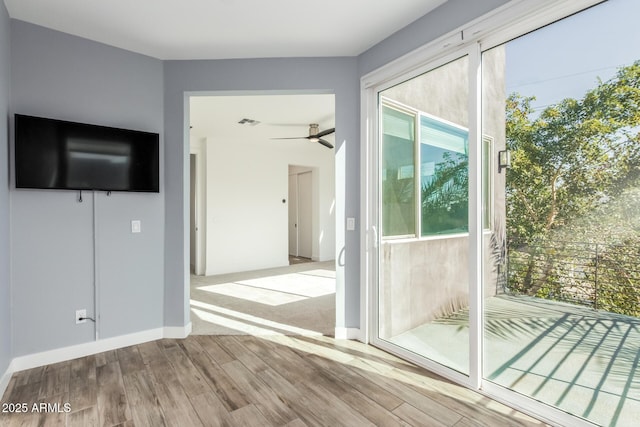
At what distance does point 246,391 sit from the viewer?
2078 mm

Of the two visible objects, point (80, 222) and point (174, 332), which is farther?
point (174, 332)

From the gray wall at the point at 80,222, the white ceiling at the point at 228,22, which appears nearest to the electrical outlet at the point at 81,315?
the gray wall at the point at 80,222

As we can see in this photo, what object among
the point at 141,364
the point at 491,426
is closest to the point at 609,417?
the point at 491,426

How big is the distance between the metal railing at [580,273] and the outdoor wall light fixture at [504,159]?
0.49 metres

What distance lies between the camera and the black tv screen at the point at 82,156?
228 centimetres

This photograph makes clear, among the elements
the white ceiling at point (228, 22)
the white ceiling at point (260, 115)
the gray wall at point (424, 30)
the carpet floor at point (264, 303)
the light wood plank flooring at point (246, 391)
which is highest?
the white ceiling at point (228, 22)

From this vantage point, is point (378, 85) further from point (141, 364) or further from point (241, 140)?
point (241, 140)

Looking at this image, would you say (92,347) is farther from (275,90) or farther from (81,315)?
(275,90)

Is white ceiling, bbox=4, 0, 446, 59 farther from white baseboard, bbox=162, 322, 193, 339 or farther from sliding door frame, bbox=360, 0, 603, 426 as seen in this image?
white baseboard, bbox=162, 322, 193, 339

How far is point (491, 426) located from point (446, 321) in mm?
728

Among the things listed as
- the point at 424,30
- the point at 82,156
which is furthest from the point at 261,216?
the point at 424,30

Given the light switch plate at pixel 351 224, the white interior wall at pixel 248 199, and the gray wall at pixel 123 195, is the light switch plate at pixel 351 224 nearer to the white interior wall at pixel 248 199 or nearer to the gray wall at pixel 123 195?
the gray wall at pixel 123 195

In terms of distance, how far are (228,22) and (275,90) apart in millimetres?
710

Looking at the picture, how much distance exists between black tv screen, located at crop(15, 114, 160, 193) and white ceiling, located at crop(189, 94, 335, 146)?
1.40m
